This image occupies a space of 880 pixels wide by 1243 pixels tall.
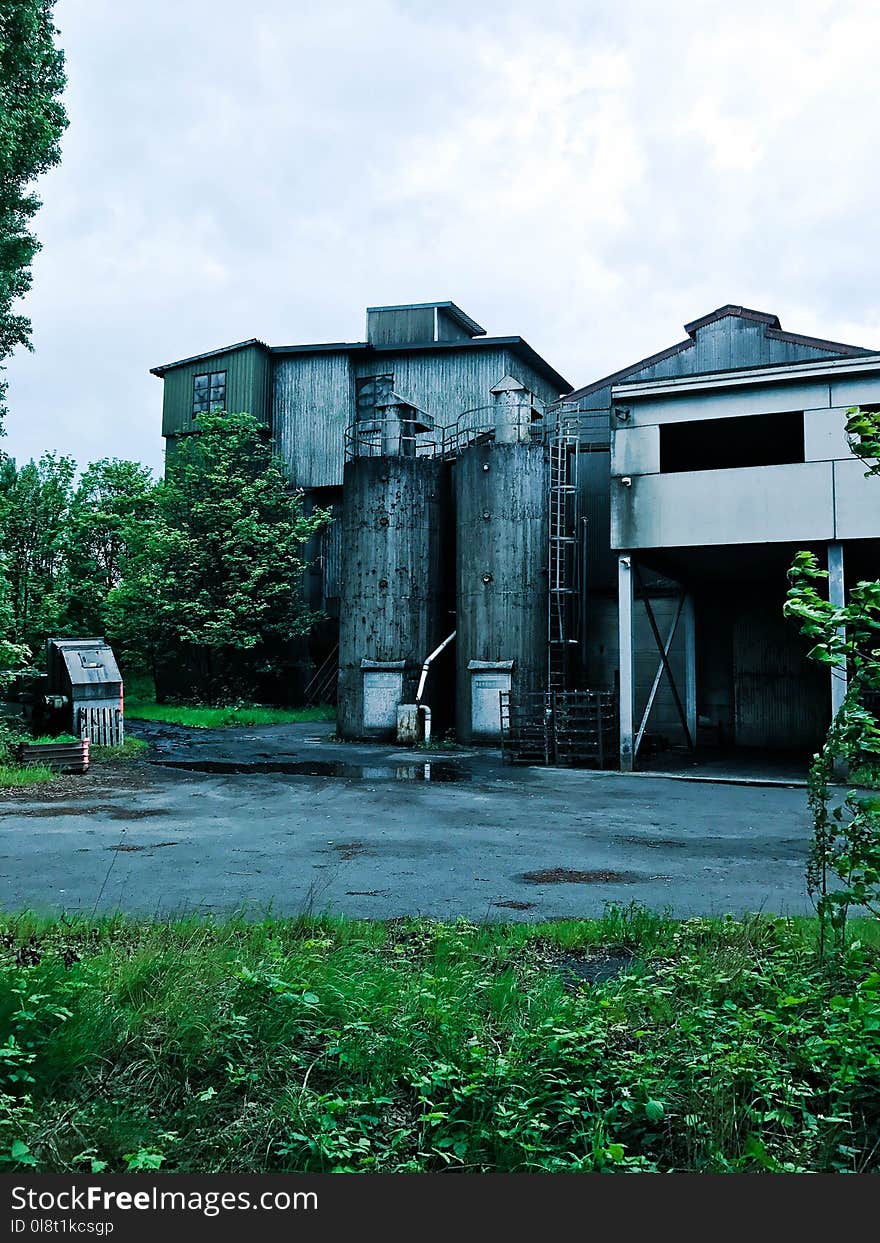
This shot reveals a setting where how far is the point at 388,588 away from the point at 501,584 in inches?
139

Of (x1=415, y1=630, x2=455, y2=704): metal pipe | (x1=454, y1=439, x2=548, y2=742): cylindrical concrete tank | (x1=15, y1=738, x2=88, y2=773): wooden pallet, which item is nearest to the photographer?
(x1=15, y1=738, x2=88, y2=773): wooden pallet

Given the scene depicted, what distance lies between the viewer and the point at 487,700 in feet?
77.9

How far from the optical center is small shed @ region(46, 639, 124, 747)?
22.1 metres

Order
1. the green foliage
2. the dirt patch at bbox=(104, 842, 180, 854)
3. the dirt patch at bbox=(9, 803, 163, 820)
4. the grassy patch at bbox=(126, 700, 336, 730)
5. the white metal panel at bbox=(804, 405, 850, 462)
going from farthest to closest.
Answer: the grassy patch at bbox=(126, 700, 336, 730)
the white metal panel at bbox=(804, 405, 850, 462)
the dirt patch at bbox=(9, 803, 163, 820)
the dirt patch at bbox=(104, 842, 180, 854)
the green foliage

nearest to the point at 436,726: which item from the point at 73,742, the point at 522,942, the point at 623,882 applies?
the point at 73,742

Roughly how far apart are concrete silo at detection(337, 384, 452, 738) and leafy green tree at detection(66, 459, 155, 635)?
1644cm

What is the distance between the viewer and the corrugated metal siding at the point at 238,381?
123ft

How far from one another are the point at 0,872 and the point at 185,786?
22.7 feet

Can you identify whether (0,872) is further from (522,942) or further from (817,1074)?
(817,1074)

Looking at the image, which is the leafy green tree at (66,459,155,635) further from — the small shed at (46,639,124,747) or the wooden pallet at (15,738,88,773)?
the wooden pallet at (15,738,88,773)

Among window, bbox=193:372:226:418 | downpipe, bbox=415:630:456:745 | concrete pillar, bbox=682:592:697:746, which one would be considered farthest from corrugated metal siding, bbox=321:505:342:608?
concrete pillar, bbox=682:592:697:746

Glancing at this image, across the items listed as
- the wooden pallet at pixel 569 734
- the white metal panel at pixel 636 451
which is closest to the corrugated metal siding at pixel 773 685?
the wooden pallet at pixel 569 734

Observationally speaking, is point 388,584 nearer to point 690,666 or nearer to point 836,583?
point 690,666

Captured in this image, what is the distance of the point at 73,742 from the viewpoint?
18.1m
